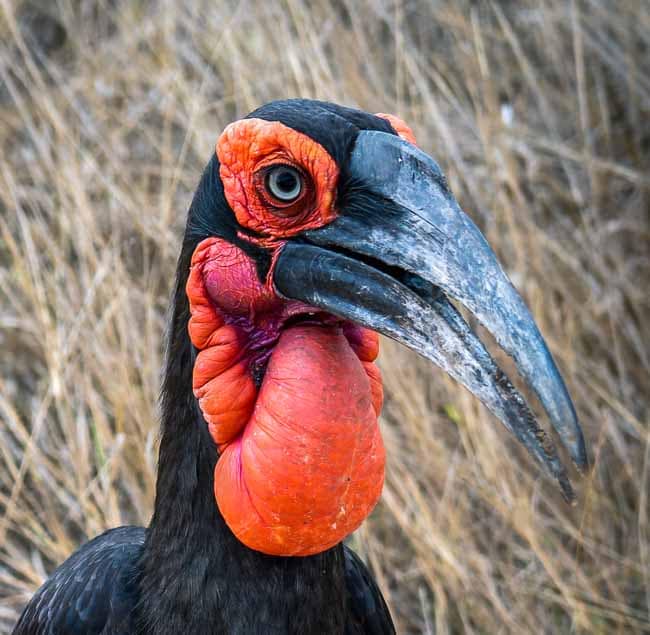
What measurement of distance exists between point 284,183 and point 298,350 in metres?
0.30

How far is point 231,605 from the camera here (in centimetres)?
200

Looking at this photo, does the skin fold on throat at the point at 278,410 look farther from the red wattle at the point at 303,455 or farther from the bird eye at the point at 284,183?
the bird eye at the point at 284,183

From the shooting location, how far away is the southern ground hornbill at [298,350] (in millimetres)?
1753

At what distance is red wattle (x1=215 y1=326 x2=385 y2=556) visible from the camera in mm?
1886

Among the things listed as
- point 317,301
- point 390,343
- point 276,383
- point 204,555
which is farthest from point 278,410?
point 390,343

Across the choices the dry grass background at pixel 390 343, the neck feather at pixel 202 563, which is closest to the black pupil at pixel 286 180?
the neck feather at pixel 202 563

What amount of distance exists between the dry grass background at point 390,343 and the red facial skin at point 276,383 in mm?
1218

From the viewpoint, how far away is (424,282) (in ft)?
5.94

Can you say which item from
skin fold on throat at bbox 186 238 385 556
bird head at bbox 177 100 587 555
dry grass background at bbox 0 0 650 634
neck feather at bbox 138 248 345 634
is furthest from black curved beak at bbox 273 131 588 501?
dry grass background at bbox 0 0 650 634

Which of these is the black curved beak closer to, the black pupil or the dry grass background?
the black pupil

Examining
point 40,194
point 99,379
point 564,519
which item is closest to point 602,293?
point 564,519

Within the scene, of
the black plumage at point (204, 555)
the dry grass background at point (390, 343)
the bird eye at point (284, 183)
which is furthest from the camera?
the dry grass background at point (390, 343)

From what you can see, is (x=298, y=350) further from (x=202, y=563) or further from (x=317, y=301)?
(x=202, y=563)

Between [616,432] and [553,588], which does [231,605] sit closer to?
[553,588]
